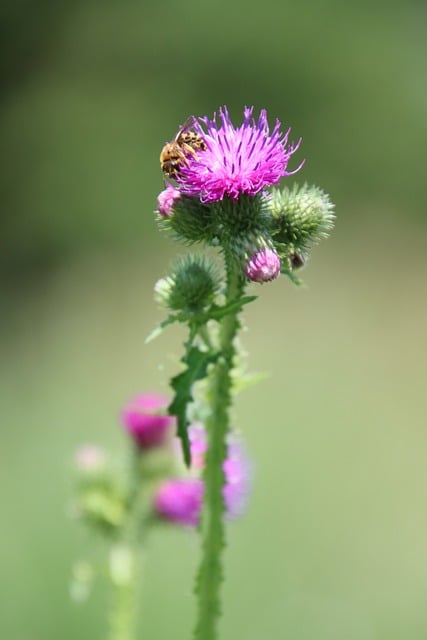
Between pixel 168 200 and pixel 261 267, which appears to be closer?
pixel 261 267

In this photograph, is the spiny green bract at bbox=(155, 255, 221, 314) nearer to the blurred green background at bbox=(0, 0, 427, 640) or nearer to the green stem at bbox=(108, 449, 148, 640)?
the blurred green background at bbox=(0, 0, 427, 640)

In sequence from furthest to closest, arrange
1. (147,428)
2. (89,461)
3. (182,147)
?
(147,428) → (89,461) → (182,147)

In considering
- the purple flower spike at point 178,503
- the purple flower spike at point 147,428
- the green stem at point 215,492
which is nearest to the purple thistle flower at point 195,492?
the purple flower spike at point 178,503

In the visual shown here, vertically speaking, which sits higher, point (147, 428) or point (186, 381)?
point (147, 428)

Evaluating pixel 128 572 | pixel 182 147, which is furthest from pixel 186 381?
pixel 128 572

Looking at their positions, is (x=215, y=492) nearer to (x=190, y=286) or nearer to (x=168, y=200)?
(x=190, y=286)

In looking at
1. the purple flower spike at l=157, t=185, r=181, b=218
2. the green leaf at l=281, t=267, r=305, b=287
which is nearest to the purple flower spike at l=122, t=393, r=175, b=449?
the purple flower spike at l=157, t=185, r=181, b=218
